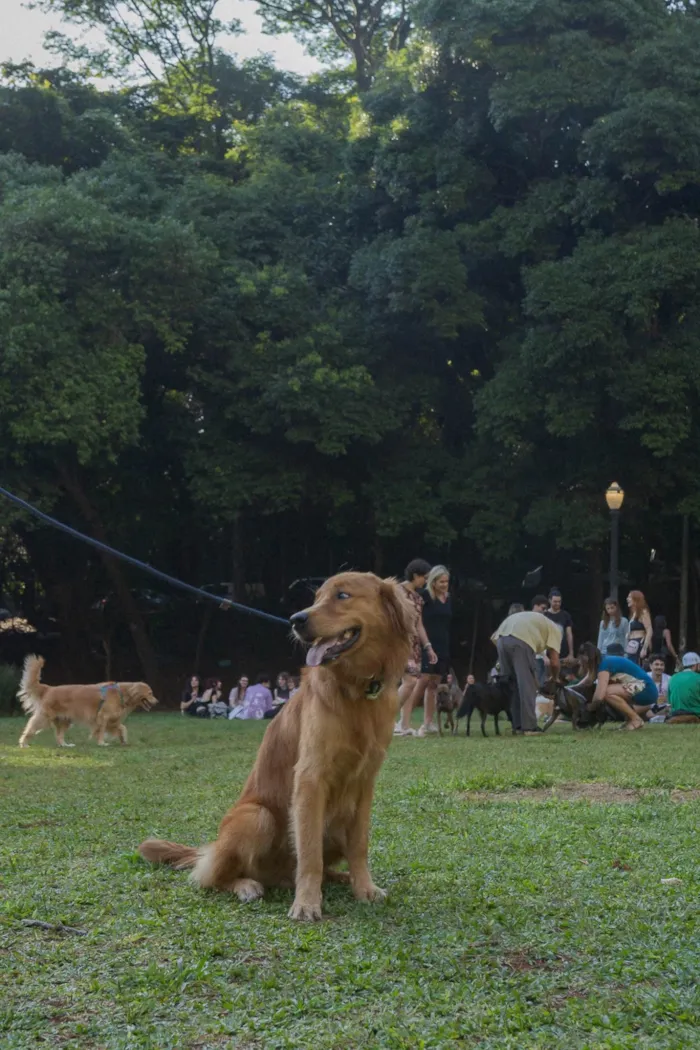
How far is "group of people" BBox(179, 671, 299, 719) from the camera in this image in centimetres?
2348

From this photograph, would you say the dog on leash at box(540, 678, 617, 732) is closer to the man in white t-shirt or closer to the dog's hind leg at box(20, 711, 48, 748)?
the man in white t-shirt

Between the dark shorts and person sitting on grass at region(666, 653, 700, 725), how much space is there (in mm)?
3416

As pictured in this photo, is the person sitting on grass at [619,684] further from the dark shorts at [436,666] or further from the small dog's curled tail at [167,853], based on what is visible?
the small dog's curled tail at [167,853]

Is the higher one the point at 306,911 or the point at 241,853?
the point at 241,853

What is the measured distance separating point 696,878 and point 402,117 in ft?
82.3

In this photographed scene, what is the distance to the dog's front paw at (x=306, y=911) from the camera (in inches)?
185

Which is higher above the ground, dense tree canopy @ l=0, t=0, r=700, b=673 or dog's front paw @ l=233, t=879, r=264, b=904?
dense tree canopy @ l=0, t=0, r=700, b=673

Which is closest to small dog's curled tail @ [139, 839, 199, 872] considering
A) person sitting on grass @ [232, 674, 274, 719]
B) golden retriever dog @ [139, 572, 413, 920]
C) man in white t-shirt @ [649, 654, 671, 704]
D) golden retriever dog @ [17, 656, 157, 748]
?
golden retriever dog @ [139, 572, 413, 920]

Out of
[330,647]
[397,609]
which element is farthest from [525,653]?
[330,647]

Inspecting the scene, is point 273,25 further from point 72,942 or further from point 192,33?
point 72,942

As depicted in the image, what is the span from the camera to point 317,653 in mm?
5027

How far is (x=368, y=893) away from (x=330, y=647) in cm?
101

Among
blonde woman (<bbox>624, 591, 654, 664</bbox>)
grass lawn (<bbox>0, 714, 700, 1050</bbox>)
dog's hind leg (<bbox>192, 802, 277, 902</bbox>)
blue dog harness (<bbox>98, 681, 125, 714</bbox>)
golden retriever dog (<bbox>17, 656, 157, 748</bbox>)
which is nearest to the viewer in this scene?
grass lawn (<bbox>0, 714, 700, 1050</bbox>)

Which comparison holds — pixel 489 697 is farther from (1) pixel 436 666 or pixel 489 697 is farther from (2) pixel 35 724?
(2) pixel 35 724
